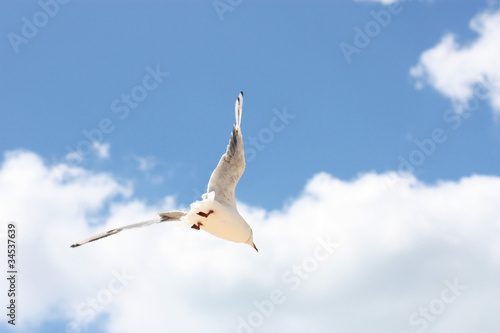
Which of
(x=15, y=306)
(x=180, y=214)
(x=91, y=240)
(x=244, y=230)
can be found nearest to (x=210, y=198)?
(x=180, y=214)

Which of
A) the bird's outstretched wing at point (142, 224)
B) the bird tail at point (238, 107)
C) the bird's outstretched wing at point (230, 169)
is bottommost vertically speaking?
the bird's outstretched wing at point (142, 224)

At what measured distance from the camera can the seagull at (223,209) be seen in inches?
371

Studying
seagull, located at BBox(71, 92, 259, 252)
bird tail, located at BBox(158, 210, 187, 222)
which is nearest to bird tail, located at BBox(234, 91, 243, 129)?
seagull, located at BBox(71, 92, 259, 252)

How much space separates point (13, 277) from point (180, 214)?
3.68m

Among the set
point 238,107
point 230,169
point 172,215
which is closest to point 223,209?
point 172,215

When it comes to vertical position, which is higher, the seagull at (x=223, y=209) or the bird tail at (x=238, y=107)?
A: the bird tail at (x=238, y=107)

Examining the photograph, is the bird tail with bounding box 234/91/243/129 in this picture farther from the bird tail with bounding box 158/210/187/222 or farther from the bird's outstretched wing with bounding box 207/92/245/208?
the bird tail with bounding box 158/210/187/222

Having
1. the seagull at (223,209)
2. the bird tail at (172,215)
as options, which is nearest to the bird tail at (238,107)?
the seagull at (223,209)

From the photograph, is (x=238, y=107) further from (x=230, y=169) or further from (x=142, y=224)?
(x=142, y=224)

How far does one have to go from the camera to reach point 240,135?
1096cm

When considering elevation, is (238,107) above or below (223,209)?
above

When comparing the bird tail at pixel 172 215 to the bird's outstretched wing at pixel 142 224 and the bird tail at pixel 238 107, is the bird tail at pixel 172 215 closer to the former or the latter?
the bird's outstretched wing at pixel 142 224

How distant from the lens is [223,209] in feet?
31.9

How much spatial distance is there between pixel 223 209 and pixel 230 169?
46.4 inches
